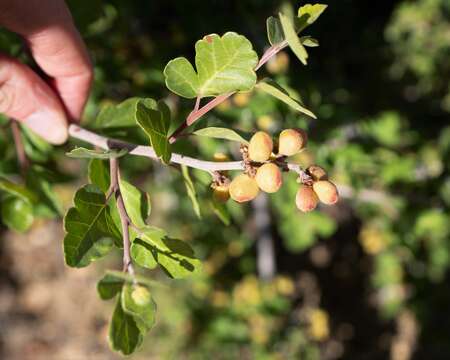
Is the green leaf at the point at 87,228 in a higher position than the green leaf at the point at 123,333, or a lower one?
higher

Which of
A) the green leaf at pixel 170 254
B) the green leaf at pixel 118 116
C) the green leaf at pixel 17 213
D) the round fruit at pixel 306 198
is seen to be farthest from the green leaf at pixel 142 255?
the green leaf at pixel 17 213

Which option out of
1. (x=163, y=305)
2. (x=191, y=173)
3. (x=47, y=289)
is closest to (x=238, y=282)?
(x=163, y=305)

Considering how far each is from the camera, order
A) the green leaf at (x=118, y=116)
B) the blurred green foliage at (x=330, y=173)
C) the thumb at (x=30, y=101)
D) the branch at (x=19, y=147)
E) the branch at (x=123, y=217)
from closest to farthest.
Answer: the branch at (x=123, y=217), the thumb at (x=30, y=101), the green leaf at (x=118, y=116), the branch at (x=19, y=147), the blurred green foliage at (x=330, y=173)

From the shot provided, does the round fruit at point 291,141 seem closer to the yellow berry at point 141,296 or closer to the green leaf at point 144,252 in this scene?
the green leaf at point 144,252

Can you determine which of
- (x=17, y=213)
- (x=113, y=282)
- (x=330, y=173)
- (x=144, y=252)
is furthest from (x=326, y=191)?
(x=330, y=173)

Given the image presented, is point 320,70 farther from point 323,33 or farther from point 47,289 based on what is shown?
point 47,289

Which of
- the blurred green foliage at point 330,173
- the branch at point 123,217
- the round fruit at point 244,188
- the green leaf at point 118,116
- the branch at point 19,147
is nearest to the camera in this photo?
the round fruit at point 244,188
